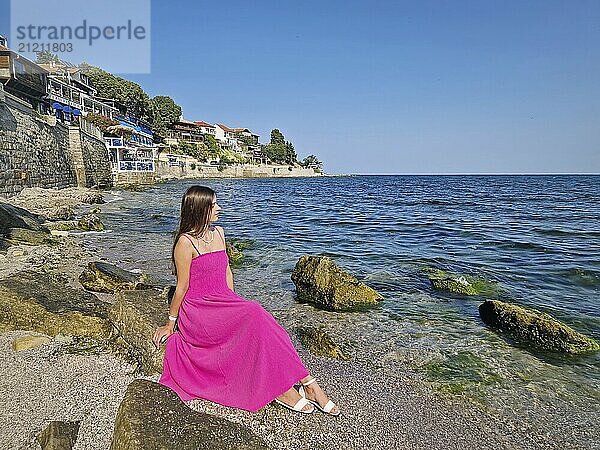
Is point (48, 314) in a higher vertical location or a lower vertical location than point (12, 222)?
lower

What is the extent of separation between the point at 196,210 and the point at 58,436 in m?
2.22

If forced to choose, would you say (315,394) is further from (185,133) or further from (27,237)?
(185,133)

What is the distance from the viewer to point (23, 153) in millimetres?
25875

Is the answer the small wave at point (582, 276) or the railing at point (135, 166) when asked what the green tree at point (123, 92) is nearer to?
the railing at point (135, 166)

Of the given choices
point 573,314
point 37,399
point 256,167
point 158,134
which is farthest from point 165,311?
point 256,167

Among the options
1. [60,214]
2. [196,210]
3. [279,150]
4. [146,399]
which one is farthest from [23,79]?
[279,150]

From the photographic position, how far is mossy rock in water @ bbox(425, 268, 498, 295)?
10.0 metres

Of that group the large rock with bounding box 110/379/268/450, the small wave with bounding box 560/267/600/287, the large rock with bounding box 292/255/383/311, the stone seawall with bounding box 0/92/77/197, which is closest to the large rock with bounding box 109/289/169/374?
the large rock with bounding box 110/379/268/450

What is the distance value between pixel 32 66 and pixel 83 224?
128ft

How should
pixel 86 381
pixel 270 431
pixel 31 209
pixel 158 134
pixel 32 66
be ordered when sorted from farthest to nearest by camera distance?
1. pixel 158 134
2. pixel 32 66
3. pixel 31 209
4. pixel 86 381
5. pixel 270 431

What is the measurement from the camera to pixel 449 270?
Result: 40.0 ft

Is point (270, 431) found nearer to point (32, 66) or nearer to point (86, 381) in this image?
point (86, 381)

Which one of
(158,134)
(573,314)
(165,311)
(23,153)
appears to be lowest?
(573,314)

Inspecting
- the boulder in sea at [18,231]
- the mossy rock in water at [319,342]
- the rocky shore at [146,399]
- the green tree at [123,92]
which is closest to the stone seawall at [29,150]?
the boulder in sea at [18,231]
